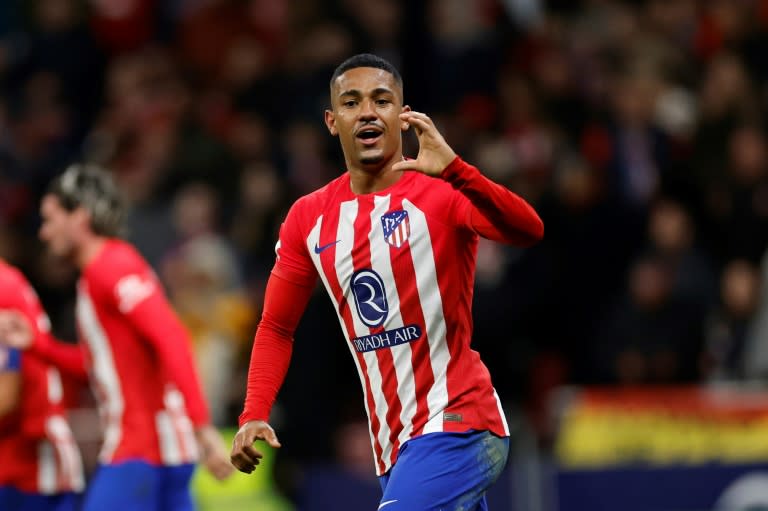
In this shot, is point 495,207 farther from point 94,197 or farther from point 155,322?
point 94,197

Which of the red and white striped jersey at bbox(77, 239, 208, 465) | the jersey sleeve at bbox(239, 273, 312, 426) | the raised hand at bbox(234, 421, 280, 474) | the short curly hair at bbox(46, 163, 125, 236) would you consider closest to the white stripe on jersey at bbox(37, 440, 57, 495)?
the red and white striped jersey at bbox(77, 239, 208, 465)

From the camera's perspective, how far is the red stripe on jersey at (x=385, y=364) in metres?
5.31

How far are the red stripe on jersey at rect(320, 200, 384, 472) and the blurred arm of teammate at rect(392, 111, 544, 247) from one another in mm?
646

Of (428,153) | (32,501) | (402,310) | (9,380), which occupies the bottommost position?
(32,501)

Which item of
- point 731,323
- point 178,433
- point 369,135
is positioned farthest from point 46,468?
point 731,323

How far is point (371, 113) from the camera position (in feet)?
17.1

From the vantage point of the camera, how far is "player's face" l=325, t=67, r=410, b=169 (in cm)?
524

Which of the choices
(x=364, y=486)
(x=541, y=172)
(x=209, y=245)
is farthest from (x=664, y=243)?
(x=209, y=245)

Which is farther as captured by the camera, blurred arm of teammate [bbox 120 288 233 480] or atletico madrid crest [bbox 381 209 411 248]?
blurred arm of teammate [bbox 120 288 233 480]

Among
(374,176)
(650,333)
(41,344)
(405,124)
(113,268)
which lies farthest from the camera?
(650,333)

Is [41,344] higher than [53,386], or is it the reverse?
[41,344]

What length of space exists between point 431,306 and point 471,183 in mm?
Result: 637

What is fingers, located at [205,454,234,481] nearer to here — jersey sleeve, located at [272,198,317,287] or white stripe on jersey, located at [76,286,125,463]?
white stripe on jersey, located at [76,286,125,463]

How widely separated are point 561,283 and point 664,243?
0.87 meters
